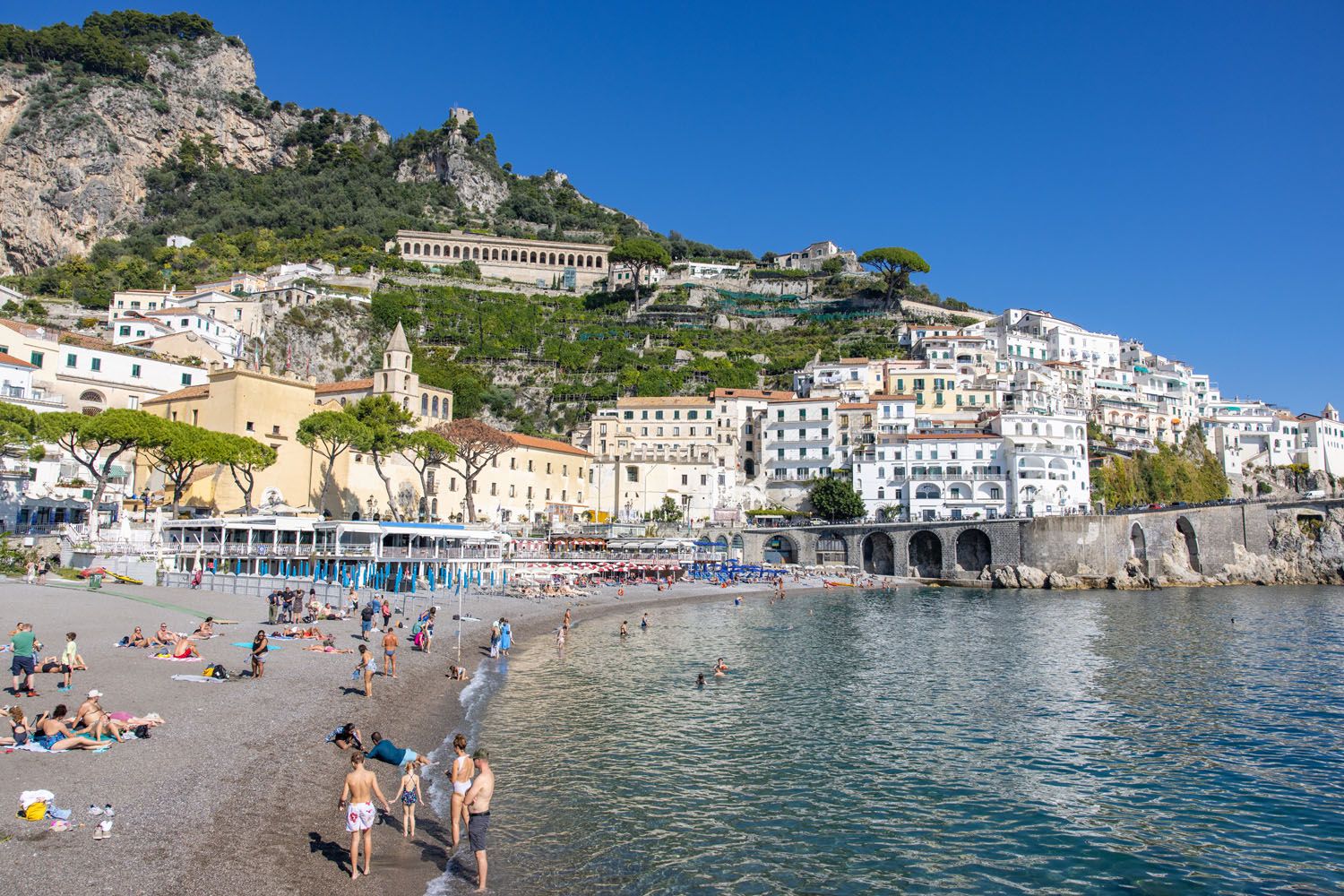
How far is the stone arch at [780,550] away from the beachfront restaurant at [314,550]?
30305mm

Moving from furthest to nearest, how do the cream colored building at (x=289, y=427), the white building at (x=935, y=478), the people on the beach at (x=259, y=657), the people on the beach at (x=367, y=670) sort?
the white building at (x=935, y=478)
the cream colored building at (x=289, y=427)
the people on the beach at (x=367, y=670)
the people on the beach at (x=259, y=657)

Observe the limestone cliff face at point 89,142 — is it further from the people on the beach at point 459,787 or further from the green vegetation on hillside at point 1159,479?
the people on the beach at point 459,787

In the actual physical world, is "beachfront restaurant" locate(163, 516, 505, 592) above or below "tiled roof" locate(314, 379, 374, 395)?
A: below

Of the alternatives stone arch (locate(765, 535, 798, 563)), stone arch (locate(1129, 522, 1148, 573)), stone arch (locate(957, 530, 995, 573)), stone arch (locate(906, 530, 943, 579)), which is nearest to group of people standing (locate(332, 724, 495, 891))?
stone arch (locate(765, 535, 798, 563))

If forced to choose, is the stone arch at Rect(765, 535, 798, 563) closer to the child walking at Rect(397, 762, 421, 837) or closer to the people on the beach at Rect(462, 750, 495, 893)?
the child walking at Rect(397, 762, 421, 837)

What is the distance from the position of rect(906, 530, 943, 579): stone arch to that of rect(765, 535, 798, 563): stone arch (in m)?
8.84

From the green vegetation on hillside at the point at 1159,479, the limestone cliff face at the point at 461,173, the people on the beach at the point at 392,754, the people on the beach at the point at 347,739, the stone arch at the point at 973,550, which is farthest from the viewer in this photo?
the limestone cliff face at the point at 461,173

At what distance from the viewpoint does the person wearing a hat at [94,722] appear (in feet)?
40.0

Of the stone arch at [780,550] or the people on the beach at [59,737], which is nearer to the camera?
the people on the beach at [59,737]

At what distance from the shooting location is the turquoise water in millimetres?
11609

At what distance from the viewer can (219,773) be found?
1185 centimetres

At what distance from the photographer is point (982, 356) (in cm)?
8738

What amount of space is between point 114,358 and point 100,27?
95962 millimetres

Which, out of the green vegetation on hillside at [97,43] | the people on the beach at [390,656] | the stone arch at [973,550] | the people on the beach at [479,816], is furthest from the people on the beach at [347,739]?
the green vegetation on hillside at [97,43]
